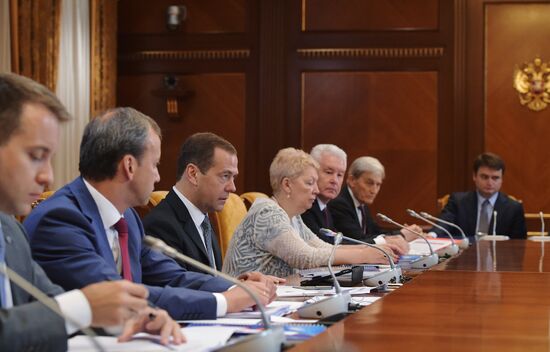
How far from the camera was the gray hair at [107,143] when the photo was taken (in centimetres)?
281

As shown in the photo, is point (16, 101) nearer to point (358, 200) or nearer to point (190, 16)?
point (358, 200)

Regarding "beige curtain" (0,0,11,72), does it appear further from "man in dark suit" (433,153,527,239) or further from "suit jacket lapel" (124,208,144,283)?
"suit jacket lapel" (124,208,144,283)

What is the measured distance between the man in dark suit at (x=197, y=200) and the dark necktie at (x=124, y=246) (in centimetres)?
70

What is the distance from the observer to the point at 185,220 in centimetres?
370

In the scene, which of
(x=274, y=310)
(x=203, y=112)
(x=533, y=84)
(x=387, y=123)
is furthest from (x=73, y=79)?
(x=274, y=310)

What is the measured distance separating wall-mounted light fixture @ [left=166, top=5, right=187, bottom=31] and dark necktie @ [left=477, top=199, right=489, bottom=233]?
3558 millimetres

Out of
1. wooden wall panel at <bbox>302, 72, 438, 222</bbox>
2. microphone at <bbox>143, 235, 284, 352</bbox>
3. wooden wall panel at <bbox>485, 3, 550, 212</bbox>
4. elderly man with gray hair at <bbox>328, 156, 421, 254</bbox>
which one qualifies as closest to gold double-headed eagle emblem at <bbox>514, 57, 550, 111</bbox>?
wooden wall panel at <bbox>485, 3, 550, 212</bbox>

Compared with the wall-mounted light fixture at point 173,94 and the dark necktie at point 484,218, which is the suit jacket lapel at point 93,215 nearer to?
the dark necktie at point 484,218

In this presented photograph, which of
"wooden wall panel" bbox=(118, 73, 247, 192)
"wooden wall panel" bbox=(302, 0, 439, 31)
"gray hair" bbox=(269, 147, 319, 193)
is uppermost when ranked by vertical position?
"wooden wall panel" bbox=(302, 0, 439, 31)

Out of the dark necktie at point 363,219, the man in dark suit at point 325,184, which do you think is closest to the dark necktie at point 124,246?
the man in dark suit at point 325,184

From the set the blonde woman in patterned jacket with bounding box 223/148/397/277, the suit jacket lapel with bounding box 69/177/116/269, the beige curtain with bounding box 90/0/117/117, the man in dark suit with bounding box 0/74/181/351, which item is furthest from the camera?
the beige curtain with bounding box 90/0/117/117

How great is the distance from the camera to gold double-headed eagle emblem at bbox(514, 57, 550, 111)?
8.98 m

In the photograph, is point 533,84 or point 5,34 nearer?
point 5,34

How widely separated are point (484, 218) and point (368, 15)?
2.60 metres
